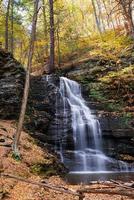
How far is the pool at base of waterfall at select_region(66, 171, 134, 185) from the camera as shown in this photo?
13.6 meters

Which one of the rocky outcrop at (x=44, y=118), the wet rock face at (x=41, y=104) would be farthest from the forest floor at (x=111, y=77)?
the wet rock face at (x=41, y=104)

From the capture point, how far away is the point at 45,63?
34625mm

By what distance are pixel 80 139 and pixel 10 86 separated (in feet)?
16.0

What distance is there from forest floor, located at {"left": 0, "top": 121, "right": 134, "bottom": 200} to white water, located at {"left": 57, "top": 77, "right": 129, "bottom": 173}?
2647 millimetres

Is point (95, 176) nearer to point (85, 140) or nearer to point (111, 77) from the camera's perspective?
point (85, 140)

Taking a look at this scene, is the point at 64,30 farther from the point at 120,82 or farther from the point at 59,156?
the point at 59,156

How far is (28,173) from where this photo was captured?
40.1 ft

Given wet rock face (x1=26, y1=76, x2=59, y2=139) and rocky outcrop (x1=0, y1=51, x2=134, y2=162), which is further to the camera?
wet rock face (x1=26, y1=76, x2=59, y2=139)

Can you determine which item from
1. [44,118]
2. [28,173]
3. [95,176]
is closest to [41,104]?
[44,118]

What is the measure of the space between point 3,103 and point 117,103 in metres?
7.28

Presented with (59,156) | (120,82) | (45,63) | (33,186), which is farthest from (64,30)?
(33,186)

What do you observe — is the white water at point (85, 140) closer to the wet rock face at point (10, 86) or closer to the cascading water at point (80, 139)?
the cascading water at point (80, 139)

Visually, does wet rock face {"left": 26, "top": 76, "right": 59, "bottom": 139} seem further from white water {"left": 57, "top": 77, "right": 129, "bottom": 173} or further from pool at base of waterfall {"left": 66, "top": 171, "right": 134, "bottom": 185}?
pool at base of waterfall {"left": 66, "top": 171, "right": 134, "bottom": 185}

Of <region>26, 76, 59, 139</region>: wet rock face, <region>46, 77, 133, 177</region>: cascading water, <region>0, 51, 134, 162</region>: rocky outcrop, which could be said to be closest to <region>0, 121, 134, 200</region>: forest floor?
<region>0, 51, 134, 162</region>: rocky outcrop
